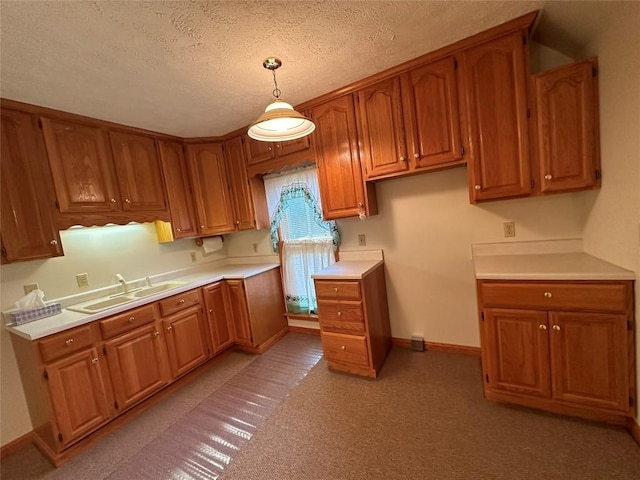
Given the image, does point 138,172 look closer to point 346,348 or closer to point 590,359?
point 346,348

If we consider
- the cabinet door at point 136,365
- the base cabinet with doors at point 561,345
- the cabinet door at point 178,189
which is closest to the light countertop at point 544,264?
the base cabinet with doors at point 561,345

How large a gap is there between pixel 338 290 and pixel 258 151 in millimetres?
1719

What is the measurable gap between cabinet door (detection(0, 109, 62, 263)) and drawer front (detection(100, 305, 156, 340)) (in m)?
0.65

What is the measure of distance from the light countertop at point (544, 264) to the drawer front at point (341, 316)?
948 mm

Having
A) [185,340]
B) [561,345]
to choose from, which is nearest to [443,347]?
[561,345]

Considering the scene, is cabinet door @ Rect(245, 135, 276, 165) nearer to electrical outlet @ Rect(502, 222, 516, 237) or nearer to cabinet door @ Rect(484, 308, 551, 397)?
electrical outlet @ Rect(502, 222, 516, 237)

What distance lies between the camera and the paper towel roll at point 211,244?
3431 millimetres

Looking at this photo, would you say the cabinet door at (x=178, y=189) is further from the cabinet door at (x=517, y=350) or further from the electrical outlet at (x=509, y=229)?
the electrical outlet at (x=509, y=229)

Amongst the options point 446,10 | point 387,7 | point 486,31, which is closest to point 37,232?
point 387,7

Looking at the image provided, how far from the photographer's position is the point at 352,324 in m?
2.25

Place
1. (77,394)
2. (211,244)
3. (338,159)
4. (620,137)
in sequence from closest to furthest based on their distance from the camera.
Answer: (620,137) → (77,394) → (338,159) → (211,244)

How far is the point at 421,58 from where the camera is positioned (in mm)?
1956

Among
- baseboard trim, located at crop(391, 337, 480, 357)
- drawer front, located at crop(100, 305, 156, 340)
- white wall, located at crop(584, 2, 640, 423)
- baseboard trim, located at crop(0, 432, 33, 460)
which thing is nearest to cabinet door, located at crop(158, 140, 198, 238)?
drawer front, located at crop(100, 305, 156, 340)

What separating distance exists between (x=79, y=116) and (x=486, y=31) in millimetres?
3092
